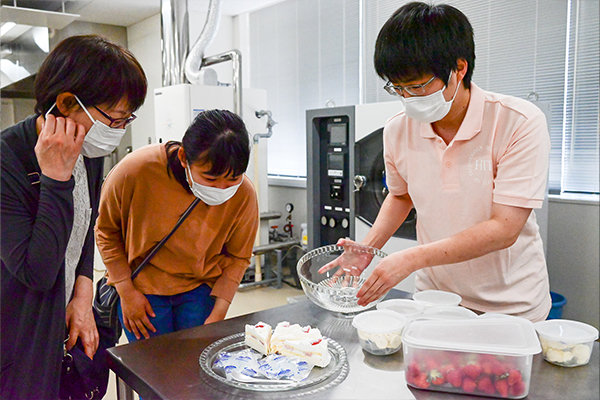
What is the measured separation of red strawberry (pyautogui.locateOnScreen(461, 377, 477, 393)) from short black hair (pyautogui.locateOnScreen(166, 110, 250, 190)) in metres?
0.79

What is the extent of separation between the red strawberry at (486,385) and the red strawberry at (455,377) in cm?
3

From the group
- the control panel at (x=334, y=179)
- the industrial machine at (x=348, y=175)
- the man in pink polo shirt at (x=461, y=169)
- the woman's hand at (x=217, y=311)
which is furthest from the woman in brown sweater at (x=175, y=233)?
the control panel at (x=334, y=179)

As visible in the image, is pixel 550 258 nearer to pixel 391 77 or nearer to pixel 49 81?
pixel 391 77

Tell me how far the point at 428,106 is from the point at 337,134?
1.90 m

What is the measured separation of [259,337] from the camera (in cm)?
111

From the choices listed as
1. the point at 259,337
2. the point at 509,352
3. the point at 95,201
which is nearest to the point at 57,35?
the point at 95,201

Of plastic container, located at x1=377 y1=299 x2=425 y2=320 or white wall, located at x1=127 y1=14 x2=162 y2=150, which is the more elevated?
white wall, located at x1=127 y1=14 x2=162 y2=150

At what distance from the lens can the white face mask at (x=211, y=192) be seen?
1.42 meters

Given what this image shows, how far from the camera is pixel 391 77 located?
127 centimetres

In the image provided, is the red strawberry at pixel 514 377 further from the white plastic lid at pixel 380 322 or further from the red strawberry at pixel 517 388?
the white plastic lid at pixel 380 322

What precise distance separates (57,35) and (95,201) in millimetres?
5254

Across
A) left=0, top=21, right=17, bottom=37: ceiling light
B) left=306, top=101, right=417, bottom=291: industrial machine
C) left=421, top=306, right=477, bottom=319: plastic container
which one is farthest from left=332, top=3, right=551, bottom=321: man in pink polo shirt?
left=0, top=21, right=17, bottom=37: ceiling light

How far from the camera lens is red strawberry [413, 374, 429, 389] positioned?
94 centimetres

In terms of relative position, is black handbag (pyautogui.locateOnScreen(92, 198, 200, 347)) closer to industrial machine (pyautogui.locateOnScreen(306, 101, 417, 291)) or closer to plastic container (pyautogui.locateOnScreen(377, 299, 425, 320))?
plastic container (pyautogui.locateOnScreen(377, 299, 425, 320))
